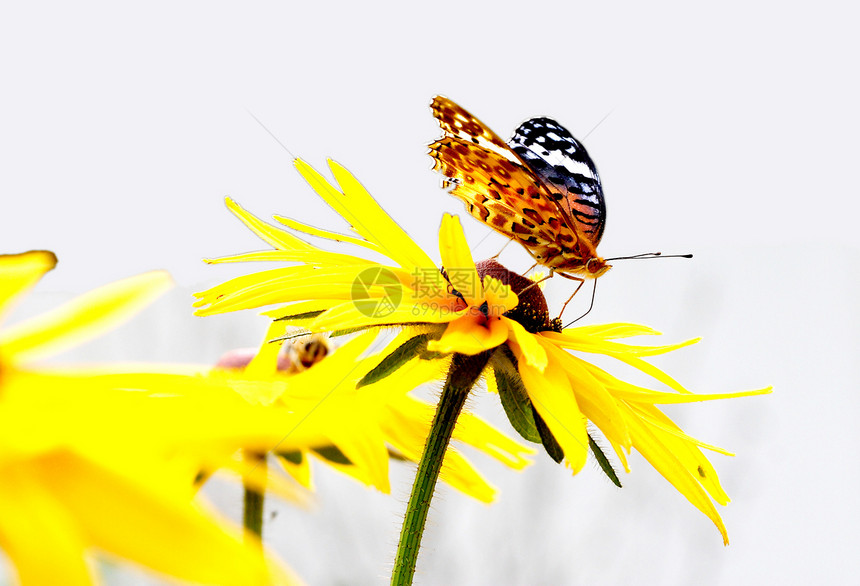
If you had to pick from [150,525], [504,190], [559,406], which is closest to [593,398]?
[559,406]

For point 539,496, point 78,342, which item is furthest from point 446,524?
point 78,342

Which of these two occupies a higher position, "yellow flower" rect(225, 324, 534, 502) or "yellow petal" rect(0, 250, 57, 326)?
"yellow petal" rect(0, 250, 57, 326)

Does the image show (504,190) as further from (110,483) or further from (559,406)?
(110,483)

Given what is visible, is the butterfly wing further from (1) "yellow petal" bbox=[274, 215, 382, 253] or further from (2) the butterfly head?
(1) "yellow petal" bbox=[274, 215, 382, 253]

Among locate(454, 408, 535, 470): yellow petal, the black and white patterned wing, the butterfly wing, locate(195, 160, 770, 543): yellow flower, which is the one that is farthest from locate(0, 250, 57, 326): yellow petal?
the black and white patterned wing

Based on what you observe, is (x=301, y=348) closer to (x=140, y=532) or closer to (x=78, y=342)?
(x=78, y=342)

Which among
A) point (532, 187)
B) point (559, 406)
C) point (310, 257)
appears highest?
point (310, 257)
